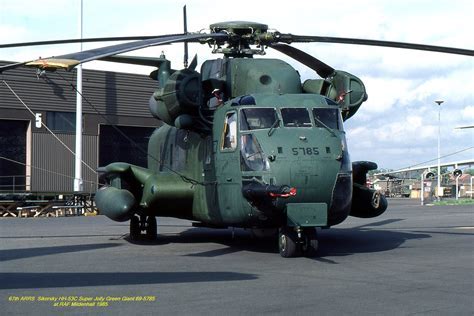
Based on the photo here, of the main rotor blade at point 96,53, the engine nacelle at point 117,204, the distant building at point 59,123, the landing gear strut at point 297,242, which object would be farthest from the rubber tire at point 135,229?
the distant building at point 59,123

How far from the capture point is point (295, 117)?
14.4 m

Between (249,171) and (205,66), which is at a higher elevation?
(205,66)

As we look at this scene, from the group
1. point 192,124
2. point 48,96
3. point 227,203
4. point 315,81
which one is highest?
point 48,96

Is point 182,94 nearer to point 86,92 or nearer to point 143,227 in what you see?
point 143,227

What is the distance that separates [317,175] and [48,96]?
33557 millimetres

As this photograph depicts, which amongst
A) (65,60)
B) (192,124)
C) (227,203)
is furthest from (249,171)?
(65,60)

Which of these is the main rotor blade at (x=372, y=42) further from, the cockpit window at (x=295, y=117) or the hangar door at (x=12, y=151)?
the hangar door at (x=12, y=151)

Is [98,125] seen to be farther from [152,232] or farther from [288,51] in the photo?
[288,51]

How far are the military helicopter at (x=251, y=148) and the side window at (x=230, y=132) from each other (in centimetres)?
2

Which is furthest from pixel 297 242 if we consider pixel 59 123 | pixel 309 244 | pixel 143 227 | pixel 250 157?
pixel 59 123

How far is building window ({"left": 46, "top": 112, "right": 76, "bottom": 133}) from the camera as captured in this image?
44844 mm

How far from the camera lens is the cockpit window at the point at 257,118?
1434 cm

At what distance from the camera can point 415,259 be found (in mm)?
13664

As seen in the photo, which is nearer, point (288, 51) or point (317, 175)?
point (317, 175)
